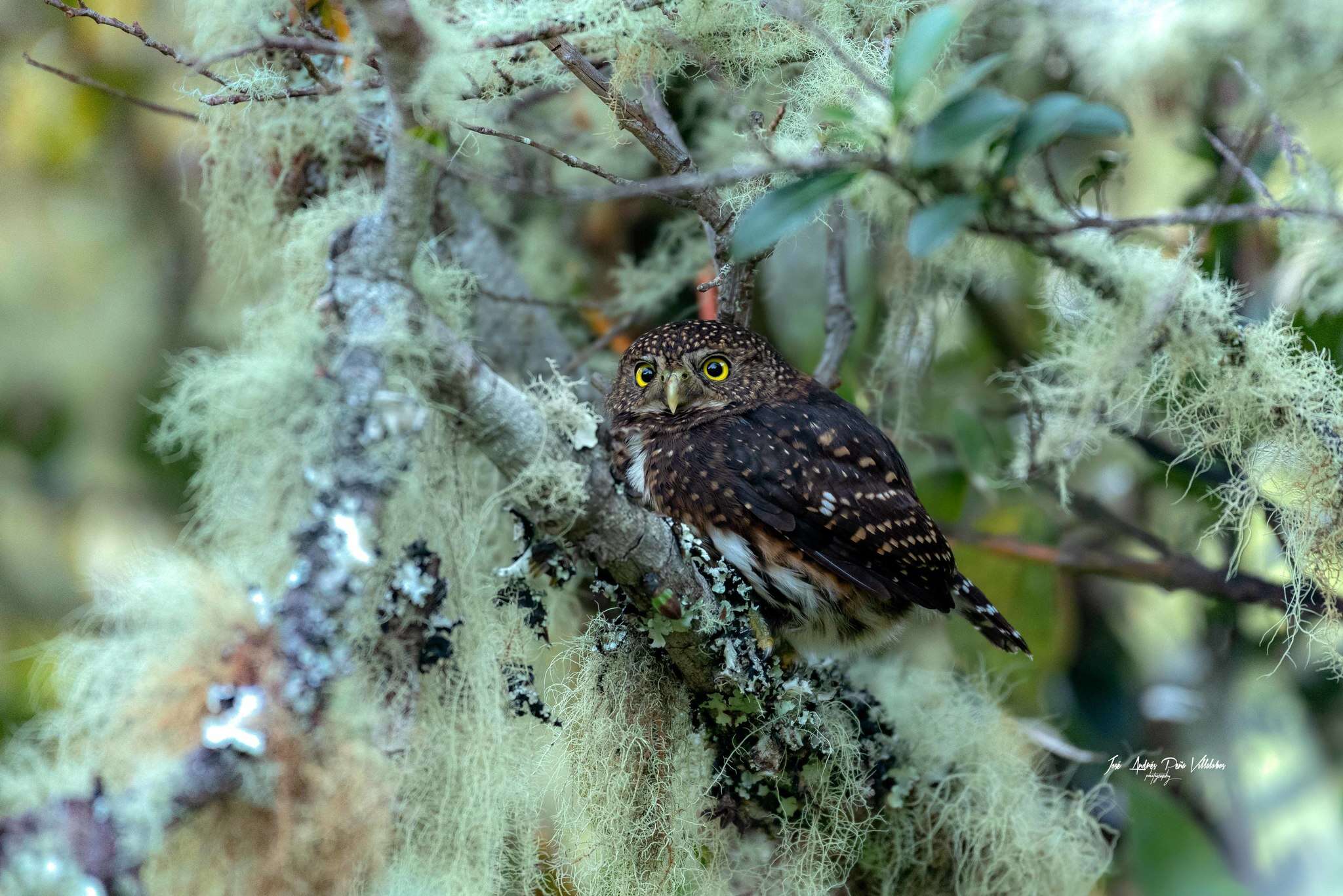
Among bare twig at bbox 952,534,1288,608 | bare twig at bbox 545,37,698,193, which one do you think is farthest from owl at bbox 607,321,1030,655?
bare twig at bbox 952,534,1288,608

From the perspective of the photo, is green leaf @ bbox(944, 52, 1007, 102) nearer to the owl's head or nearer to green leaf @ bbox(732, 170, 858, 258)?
green leaf @ bbox(732, 170, 858, 258)

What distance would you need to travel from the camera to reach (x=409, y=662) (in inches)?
60.4

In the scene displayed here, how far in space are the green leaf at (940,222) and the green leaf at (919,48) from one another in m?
0.14

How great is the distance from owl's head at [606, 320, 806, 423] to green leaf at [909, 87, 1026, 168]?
127 centimetres

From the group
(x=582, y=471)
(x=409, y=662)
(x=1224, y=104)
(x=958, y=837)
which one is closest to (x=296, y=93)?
(x=582, y=471)

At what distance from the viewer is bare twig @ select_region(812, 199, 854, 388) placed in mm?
2969

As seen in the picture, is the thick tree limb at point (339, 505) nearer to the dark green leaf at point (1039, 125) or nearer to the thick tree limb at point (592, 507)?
the thick tree limb at point (592, 507)

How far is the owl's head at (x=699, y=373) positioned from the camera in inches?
104

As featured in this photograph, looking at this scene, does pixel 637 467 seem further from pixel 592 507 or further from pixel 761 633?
pixel 592 507

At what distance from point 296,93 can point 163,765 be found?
1280 millimetres

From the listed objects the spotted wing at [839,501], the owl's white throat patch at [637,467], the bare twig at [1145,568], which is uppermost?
the spotted wing at [839,501]

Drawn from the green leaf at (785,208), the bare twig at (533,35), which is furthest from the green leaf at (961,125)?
the bare twig at (533,35)

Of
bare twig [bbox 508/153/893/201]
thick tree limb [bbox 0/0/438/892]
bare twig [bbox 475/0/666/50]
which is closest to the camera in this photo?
thick tree limb [bbox 0/0/438/892]
